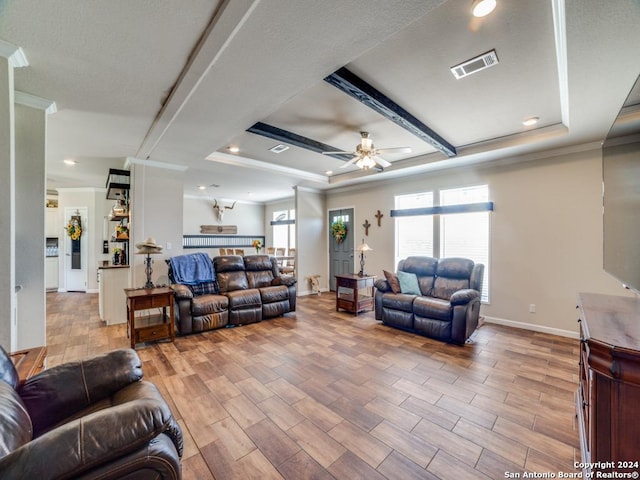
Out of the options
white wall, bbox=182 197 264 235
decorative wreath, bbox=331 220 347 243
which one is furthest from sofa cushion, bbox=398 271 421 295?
white wall, bbox=182 197 264 235

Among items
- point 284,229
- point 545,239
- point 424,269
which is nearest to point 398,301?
point 424,269

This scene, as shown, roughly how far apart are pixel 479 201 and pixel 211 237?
8.13 metres

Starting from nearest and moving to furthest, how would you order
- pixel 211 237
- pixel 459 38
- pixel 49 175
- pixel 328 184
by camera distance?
pixel 459 38
pixel 49 175
pixel 328 184
pixel 211 237

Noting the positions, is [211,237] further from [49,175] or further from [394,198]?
[394,198]

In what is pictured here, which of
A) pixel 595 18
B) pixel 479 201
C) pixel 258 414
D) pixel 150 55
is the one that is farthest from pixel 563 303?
pixel 150 55

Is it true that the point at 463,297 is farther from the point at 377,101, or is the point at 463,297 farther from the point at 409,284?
the point at 377,101

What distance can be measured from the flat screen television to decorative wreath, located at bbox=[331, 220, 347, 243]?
494 centimetres

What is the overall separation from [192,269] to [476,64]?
14.8 ft

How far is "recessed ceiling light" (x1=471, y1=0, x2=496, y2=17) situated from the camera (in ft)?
5.42

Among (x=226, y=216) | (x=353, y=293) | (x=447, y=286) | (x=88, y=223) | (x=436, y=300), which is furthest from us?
(x=226, y=216)

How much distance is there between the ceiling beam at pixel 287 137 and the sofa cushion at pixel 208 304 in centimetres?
251

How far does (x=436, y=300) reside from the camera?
3.79 m

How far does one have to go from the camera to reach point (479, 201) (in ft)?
15.2

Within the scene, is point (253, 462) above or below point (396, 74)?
below
